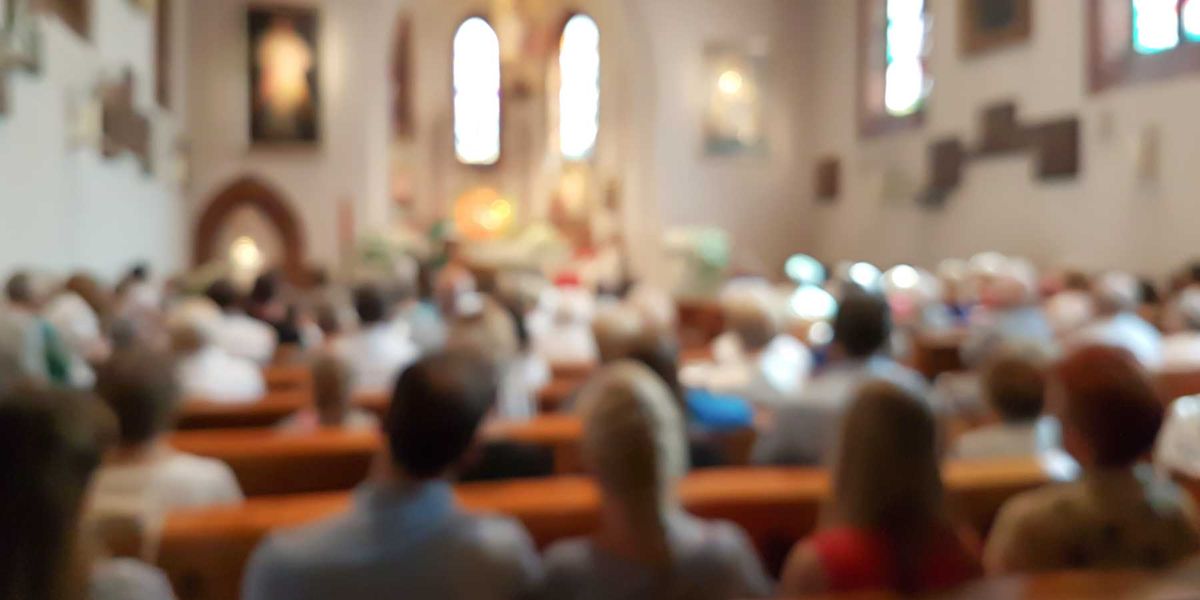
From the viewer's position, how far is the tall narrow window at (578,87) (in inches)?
744

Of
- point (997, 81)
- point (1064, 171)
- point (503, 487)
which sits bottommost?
point (503, 487)

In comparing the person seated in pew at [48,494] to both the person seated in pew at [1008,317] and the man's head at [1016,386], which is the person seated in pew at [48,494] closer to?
the man's head at [1016,386]

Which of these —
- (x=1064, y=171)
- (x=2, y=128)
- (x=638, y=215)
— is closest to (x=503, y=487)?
(x=2, y=128)

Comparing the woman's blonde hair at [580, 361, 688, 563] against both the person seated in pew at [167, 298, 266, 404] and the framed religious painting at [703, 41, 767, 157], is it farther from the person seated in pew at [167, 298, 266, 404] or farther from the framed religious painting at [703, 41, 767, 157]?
the framed religious painting at [703, 41, 767, 157]

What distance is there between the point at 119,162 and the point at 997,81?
9.15 metres

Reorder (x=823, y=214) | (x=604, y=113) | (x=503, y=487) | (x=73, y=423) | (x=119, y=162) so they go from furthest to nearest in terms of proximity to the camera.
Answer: (x=604, y=113), (x=823, y=214), (x=119, y=162), (x=503, y=487), (x=73, y=423)

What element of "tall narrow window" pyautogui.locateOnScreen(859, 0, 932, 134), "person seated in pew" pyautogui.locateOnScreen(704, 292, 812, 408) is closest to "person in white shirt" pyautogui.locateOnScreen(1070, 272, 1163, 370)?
"person seated in pew" pyautogui.locateOnScreen(704, 292, 812, 408)

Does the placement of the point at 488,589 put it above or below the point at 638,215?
below

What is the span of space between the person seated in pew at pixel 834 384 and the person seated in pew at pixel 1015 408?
0.23m

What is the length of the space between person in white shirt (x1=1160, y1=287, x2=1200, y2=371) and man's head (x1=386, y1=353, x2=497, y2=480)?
4.78 meters

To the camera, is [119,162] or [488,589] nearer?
[488,589]

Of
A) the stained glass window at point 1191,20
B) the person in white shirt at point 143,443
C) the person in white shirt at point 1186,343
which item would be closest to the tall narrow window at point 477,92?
the stained glass window at point 1191,20

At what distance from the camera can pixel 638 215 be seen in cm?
1639

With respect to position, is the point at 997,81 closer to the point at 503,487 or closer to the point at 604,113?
the point at 604,113
